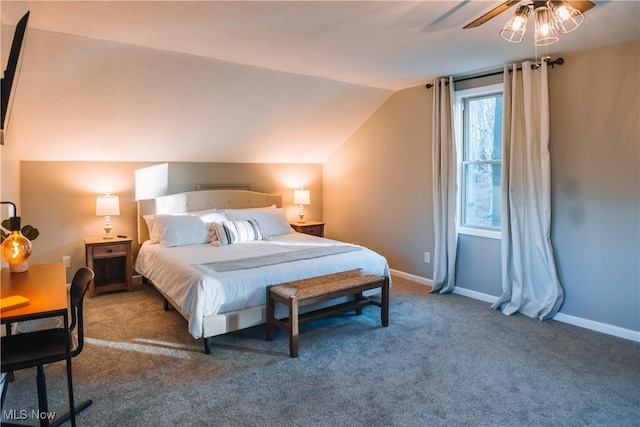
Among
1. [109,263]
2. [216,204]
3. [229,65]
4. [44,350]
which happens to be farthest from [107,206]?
[44,350]

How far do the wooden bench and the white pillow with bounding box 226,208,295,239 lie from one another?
1516 millimetres

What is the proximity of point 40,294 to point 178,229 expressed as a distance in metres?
2.48

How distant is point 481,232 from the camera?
4422 millimetres

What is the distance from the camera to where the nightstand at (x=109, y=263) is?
4449 millimetres

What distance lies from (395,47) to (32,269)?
3.04m

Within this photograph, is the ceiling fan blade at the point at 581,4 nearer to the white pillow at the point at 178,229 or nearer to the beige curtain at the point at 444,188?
the beige curtain at the point at 444,188

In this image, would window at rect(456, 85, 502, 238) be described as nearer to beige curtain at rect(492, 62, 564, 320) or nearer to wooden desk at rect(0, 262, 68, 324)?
beige curtain at rect(492, 62, 564, 320)

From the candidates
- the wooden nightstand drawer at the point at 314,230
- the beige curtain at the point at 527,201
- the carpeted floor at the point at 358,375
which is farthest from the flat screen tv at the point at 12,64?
the wooden nightstand drawer at the point at 314,230

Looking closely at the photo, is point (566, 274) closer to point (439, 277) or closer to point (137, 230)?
point (439, 277)

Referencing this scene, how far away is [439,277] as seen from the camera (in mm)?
4684

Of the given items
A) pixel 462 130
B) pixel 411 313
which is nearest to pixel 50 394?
pixel 411 313

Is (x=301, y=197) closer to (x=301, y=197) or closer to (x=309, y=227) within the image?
(x=301, y=197)

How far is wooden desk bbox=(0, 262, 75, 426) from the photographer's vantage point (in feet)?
5.83

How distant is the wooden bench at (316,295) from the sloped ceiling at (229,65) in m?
1.91
